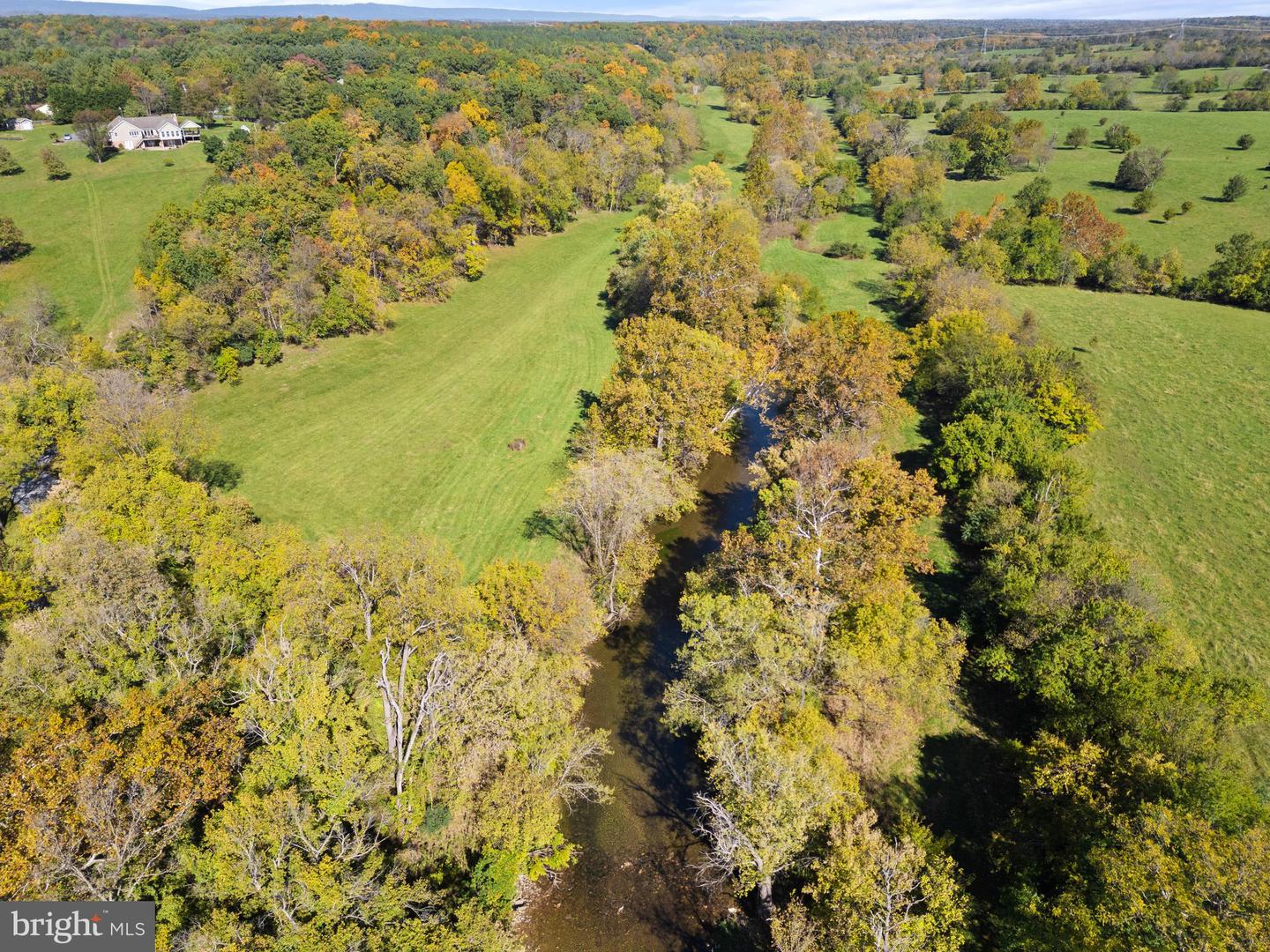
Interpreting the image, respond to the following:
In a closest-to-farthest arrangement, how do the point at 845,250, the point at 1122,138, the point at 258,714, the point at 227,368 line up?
the point at 258,714 → the point at 227,368 → the point at 845,250 → the point at 1122,138

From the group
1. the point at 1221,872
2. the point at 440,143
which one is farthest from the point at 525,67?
the point at 1221,872

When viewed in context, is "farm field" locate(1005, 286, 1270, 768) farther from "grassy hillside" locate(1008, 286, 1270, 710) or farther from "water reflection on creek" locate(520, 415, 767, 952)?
"water reflection on creek" locate(520, 415, 767, 952)

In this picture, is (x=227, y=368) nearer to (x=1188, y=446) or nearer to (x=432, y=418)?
(x=432, y=418)

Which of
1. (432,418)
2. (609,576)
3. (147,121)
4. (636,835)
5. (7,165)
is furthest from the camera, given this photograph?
(147,121)

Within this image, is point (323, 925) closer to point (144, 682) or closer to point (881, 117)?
point (144, 682)

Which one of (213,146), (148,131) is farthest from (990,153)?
(148,131)

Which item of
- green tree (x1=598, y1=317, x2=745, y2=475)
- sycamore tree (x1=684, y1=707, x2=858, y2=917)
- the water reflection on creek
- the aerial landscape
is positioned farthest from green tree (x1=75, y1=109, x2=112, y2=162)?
sycamore tree (x1=684, y1=707, x2=858, y2=917)

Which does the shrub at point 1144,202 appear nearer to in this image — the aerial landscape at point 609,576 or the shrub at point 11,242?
the aerial landscape at point 609,576

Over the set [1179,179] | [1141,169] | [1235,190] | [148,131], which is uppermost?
[148,131]
